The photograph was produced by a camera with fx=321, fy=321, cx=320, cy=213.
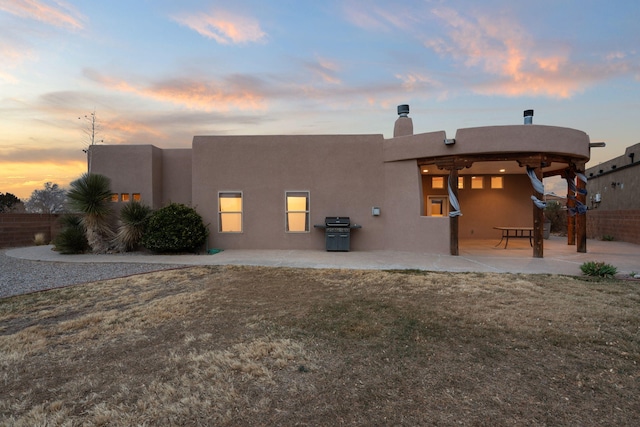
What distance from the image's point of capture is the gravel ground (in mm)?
6258

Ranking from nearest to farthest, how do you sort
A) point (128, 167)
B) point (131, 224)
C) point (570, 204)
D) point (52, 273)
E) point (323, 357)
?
point (323, 357) → point (52, 273) → point (131, 224) → point (570, 204) → point (128, 167)

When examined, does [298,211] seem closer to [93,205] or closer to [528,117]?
[93,205]

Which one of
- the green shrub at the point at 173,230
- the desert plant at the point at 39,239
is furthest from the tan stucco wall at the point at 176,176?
the desert plant at the point at 39,239

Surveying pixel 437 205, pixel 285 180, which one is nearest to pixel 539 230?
pixel 437 205

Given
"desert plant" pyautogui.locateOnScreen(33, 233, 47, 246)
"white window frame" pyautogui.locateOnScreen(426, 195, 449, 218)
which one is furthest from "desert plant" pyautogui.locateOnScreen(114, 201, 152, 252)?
"white window frame" pyautogui.locateOnScreen(426, 195, 449, 218)

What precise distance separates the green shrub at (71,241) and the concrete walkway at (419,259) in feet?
1.28

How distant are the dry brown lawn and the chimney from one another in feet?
22.1

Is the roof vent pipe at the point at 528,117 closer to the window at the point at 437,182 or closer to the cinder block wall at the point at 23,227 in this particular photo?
the window at the point at 437,182

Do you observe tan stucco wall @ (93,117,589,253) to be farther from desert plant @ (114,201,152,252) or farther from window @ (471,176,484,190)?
window @ (471,176,484,190)

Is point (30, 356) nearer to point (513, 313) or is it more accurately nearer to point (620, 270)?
point (513, 313)

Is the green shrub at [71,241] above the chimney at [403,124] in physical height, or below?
below

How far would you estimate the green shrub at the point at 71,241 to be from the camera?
10469 millimetres

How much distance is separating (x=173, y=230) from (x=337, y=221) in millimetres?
5214

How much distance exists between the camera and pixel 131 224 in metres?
10.6
